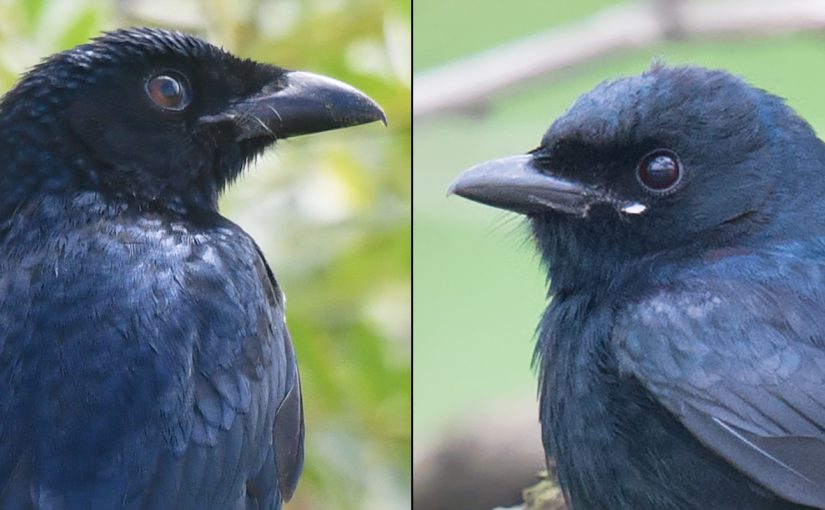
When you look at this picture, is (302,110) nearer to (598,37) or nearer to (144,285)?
(144,285)

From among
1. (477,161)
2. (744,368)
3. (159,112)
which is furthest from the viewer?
(477,161)

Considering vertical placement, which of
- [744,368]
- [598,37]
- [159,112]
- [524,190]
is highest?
[598,37]

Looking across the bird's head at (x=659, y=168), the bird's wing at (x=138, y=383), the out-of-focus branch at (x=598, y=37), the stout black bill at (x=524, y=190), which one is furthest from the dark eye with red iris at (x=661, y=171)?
the out-of-focus branch at (x=598, y=37)

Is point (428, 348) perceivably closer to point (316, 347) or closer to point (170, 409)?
point (316, 347)

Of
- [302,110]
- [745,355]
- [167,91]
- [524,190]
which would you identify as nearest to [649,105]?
[524,190]

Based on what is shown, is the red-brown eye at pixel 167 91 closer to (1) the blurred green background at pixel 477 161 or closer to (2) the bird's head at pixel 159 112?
(2) the bird's head at pixel 159 112

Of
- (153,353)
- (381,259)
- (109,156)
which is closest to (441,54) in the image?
(381,259)
